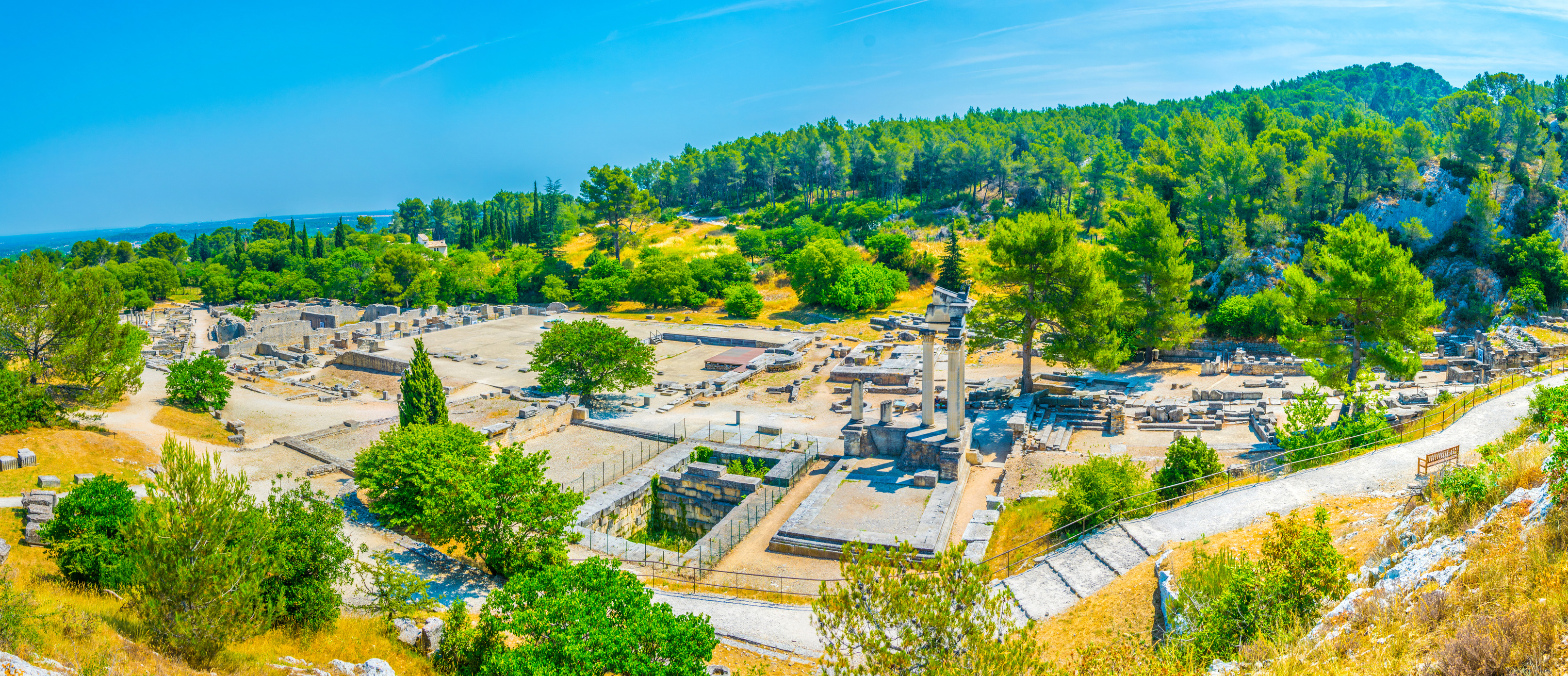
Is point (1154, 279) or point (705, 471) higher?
point (1154, 279)

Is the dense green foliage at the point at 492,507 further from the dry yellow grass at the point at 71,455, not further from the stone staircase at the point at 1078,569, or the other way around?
the dry yellow grass at the point at 71,455

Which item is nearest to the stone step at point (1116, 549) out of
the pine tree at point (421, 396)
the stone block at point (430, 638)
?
the stone block at point (430, 638)

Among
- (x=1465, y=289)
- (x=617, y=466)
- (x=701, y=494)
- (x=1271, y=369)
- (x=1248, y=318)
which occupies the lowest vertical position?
(x=701, y=494)

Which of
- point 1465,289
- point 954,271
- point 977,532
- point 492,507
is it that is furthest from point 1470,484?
point 954,271

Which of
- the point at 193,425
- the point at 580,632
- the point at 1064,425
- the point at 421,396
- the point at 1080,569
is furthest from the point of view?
the point at 193,425

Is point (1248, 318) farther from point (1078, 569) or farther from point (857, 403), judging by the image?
point (1078, 569)

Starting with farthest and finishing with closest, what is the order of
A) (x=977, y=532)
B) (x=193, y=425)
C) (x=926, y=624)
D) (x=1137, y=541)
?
1. (x=193, y=425)
2. (x=977, y=532)
3. (x=1137, y=541)
4. (x=926, y=624)
